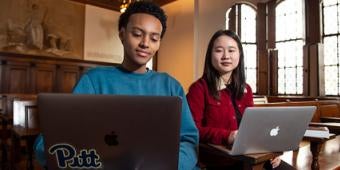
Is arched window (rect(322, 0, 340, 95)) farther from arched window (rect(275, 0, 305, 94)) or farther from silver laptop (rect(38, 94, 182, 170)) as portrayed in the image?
silver laptop (rect(38, 94, 182, 170))

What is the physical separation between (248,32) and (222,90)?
6988 mm

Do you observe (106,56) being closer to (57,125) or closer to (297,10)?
(297,10)

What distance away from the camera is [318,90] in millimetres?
6500

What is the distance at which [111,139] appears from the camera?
66 centimetres

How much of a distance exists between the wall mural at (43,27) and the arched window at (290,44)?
5381 millimetres

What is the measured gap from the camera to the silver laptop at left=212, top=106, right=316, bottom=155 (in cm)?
103

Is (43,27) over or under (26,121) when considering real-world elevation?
over

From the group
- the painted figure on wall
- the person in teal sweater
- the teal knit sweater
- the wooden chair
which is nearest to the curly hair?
the person in teal sweater

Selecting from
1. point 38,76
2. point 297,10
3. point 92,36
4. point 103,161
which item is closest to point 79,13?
point 92,36

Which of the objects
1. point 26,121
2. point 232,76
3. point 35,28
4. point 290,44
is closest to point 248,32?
point 290,44

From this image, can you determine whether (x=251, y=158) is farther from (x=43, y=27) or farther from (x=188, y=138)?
(x=43, y=27)

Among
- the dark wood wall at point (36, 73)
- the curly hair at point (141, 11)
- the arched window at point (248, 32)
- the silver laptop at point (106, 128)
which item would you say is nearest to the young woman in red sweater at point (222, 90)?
the curly hair at point (141, 11)

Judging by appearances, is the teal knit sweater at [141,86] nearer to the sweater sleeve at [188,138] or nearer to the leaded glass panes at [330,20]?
the sweater sleeve at [188,138]

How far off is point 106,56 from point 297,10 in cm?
531
